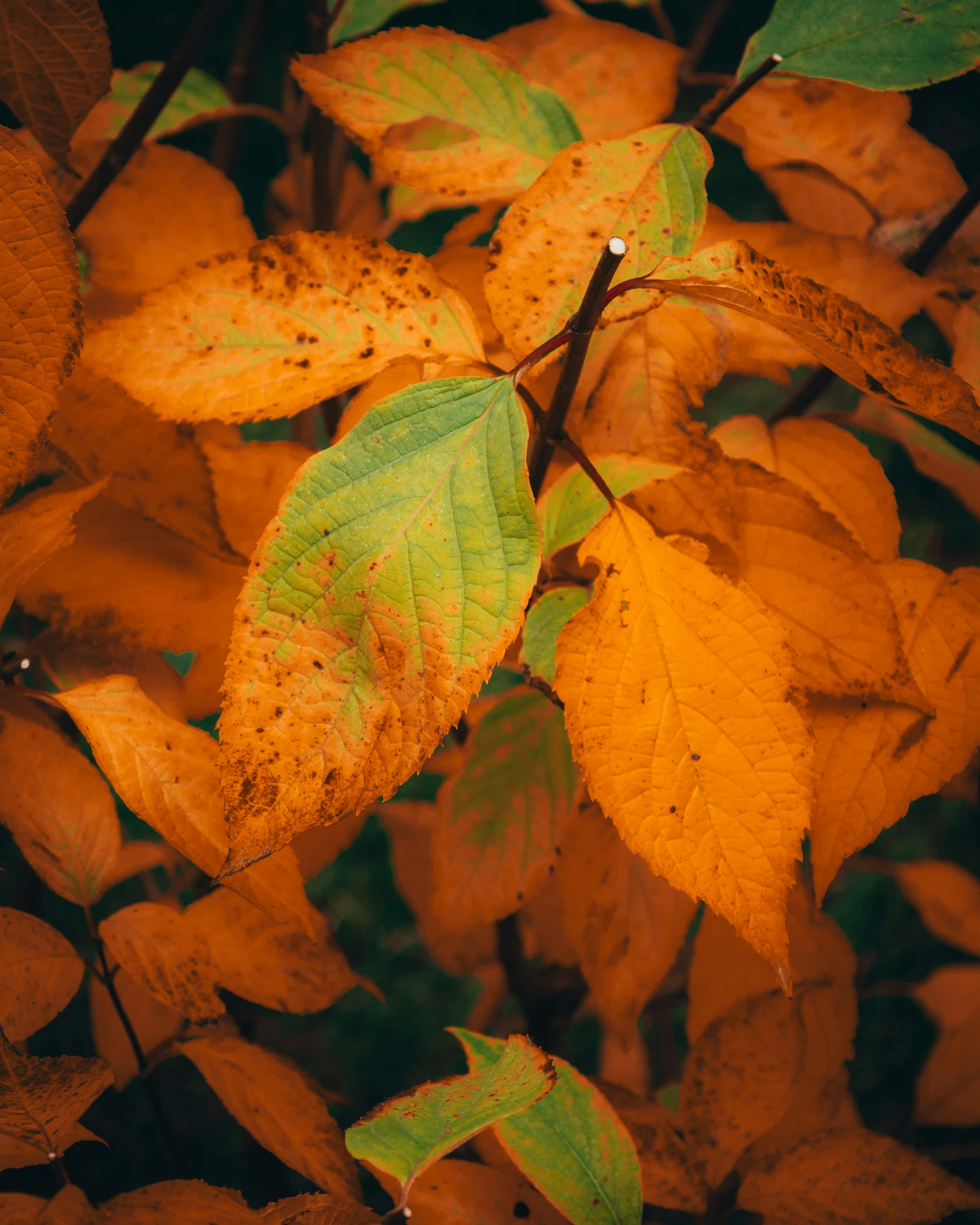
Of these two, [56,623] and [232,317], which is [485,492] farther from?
[56,623]

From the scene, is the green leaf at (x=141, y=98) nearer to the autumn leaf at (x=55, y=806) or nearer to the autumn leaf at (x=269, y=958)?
the autumn leaf at (x=55, y=806)

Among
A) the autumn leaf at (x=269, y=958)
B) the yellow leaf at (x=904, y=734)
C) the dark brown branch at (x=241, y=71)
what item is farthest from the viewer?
the dark brown branch at (x=241, y=71)

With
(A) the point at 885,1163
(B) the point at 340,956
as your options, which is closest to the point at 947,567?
(A) the point at 885,1163

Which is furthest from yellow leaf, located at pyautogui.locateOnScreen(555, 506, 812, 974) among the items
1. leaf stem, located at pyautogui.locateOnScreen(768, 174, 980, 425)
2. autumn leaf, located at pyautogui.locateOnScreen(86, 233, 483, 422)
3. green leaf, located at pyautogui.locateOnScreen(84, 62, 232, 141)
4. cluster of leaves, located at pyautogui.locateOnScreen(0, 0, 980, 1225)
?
green leaf, located at pyautogui.locateOnScreen(84, 62, 232, 141)

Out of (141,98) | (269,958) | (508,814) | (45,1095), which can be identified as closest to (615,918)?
(508,814)

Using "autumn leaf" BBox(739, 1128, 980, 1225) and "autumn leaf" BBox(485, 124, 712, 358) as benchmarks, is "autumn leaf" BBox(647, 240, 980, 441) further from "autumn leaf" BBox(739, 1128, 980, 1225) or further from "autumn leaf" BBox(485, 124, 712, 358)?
"autumn leaf" BBox(739, 1128, 980, 1225)

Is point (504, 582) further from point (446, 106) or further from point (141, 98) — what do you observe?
point (141, 98)

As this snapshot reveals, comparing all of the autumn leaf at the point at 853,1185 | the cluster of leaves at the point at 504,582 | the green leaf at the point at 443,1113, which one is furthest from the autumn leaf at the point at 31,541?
the autumn leaf at the point at 853,1185

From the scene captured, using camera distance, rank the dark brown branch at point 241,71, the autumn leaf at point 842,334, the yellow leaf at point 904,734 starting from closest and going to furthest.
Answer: the autumn leaf at point 842,334 < the yellow leaf at point 904,734 < the dark brown branch at point 241,71
